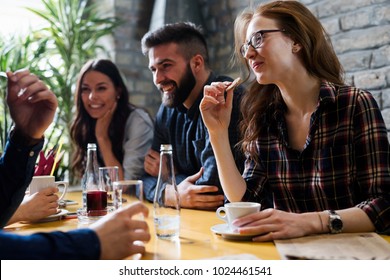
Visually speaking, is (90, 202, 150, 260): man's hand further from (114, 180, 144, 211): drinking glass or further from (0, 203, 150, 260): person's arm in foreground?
(114, 180, 144, 211): drinking glass

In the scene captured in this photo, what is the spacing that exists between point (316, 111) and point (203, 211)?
491 millimetres

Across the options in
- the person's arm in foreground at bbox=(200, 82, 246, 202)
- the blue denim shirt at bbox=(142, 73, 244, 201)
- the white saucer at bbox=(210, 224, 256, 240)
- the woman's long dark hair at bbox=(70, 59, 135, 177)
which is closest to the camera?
the white saucer at bbox=(210, 224, 256, 240)

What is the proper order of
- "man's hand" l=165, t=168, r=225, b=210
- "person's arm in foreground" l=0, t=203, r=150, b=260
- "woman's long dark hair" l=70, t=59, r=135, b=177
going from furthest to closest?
"woman's long dark hair" l=70, t=59, r=135, b=177 → "man's hand" l=165, t=168, r=225, b=210 → "person's arm in foreground" l=0, t=203, r=150, b=260

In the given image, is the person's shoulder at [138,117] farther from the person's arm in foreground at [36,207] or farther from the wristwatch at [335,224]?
the wristwatch at [335,224]

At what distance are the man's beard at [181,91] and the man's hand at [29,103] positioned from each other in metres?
1.07

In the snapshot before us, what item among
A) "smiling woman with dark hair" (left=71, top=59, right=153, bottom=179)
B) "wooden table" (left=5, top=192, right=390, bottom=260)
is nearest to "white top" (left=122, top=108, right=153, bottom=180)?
"smiling woman with dark hair" (left=71, top=59, right=153, bottom=179)

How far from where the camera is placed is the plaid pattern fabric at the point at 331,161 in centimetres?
124

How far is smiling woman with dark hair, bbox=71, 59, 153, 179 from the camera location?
2584 millimetres

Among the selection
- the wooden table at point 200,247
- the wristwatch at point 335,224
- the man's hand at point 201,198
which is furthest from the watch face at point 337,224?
the man's hand at point 201,198

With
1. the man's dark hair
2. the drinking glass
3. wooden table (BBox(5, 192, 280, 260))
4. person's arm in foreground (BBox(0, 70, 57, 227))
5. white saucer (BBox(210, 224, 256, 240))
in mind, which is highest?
the man's dark hair

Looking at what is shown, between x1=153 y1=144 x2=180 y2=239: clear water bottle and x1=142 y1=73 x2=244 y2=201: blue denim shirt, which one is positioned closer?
x1=153 y1=144 x2=180 y2=239: clear water bottle

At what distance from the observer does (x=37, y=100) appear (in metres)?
1.14

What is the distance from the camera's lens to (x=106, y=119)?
2717 mm
